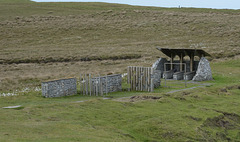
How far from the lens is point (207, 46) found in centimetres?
6147

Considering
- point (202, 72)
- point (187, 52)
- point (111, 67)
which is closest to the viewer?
point (202, 72)

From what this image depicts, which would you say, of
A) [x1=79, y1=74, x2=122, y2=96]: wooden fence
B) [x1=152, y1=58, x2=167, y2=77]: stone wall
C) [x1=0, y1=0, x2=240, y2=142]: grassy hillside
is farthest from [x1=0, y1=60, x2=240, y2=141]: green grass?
[x1=152, y1=58, x2=167, y2=77]: stone wall

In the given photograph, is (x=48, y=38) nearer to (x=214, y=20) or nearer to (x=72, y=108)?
(x=214, y=20)

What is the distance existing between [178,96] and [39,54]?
37.4 m

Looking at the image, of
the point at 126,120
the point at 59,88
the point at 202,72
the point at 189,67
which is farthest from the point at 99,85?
the point at 189,67

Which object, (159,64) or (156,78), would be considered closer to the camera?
(156,78)

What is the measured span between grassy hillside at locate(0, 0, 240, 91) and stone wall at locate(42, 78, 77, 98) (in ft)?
23.8

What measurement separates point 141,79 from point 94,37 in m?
48.8

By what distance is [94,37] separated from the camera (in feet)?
250

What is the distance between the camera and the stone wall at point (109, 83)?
2634 cm

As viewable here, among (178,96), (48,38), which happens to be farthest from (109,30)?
(178,96)

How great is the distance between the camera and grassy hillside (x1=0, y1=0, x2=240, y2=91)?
159 feet

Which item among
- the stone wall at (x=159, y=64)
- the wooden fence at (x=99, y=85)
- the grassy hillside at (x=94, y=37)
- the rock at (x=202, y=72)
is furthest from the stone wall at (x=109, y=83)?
the grassy hillside at (x=94, y=37)

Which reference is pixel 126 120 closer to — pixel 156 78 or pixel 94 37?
pixel 156 78
